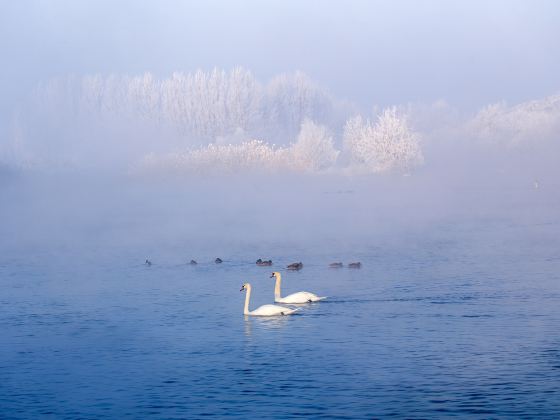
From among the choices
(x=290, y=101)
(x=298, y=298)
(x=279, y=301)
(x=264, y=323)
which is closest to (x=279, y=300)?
(x=279, y=301)

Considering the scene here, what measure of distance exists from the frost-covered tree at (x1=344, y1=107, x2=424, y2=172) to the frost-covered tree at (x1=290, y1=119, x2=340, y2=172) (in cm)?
235

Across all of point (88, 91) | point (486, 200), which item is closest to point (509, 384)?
point (486, 200)

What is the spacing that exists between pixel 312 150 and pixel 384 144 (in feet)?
23.9

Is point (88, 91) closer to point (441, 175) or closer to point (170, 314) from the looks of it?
point (441, 175)

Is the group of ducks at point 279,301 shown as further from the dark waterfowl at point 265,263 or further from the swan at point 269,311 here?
the dark waterfowl at point 265,263

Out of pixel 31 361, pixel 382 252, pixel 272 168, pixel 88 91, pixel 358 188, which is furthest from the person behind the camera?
pixel 88 91

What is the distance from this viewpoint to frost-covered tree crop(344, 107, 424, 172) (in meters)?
105

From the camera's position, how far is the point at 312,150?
10856cm

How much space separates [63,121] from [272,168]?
31.4 metres

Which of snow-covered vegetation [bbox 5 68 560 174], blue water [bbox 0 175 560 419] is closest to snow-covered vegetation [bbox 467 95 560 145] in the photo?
snow-covered vegetation [bbox 5 68 560 174]

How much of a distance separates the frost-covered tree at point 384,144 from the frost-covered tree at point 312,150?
2351 millimetres

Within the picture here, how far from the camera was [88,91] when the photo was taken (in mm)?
128375

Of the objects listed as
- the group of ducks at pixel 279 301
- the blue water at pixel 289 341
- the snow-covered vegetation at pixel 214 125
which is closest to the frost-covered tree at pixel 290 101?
the snow-covered vegetation at pixel 214 125

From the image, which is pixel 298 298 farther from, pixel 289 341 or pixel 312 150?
pixel 312 150
